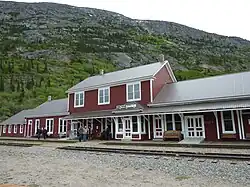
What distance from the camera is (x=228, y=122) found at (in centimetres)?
1967

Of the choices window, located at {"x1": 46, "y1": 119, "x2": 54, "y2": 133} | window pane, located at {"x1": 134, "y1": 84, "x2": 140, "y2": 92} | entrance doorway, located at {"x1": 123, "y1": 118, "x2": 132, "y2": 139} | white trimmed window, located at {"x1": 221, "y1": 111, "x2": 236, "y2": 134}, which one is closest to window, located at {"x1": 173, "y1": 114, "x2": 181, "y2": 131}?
white trimmed window, located at {"x1": 221, "y1": 111, "x2": 236, "y2": 134}

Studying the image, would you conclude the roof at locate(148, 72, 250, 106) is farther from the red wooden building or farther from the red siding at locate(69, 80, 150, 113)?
the red siding at locate(69, 80, 150, 113)

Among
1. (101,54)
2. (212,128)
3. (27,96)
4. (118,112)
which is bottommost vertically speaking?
(212,128)

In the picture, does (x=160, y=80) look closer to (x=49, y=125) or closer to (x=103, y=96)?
(x=103, y=96)

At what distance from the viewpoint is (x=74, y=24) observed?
142 m

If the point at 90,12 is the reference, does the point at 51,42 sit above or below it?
below

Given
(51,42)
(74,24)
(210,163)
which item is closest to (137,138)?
(210,163)

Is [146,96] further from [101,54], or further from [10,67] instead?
[101,54]

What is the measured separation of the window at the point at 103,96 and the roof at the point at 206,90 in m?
5.61

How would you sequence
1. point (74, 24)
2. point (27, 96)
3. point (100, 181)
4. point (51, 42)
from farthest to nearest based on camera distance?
point (74, 24) < point (51, 42) < point (27, 96) < point (100, 181)

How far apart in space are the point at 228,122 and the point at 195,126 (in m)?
2.60

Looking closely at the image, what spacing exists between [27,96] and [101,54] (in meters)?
47.9

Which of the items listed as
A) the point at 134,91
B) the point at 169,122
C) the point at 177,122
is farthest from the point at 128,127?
the point at 177,122

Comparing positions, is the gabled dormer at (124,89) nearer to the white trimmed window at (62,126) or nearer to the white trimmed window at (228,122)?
the white trimmed window at (62,126)
